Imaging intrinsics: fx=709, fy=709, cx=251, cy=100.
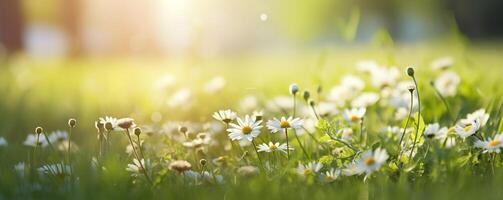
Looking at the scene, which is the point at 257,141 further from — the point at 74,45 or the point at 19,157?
the point at 74,45

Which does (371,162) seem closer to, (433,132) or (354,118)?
(433,132)

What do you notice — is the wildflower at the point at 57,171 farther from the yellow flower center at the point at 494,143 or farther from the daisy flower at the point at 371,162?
the yellow flower center at the point at 494,143

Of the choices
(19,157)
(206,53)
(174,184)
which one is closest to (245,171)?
(174,184)

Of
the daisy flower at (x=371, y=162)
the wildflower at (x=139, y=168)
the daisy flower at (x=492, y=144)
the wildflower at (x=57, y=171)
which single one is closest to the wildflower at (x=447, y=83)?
the daisy flower at (x=492, y=144)

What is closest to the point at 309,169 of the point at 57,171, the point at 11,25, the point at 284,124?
the point at 284,124

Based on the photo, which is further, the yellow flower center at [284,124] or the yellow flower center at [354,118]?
the yellow flower center at [354,118]

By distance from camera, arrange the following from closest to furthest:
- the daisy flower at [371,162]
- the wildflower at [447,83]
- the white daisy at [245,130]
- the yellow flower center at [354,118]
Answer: the daisy flower at [371,162] → the white daisy at [245,130] → the yellow flower center at [354,118] → the wildflower at [447,83]

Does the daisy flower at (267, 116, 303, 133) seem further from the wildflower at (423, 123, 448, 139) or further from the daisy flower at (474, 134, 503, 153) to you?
the daisy flower at (474, 134, 503, 153)
